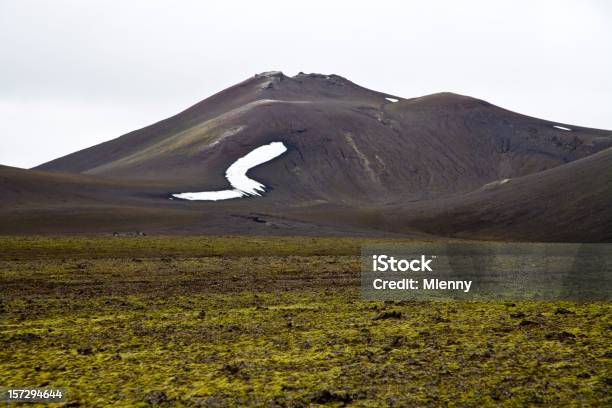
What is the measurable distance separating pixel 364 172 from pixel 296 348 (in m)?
142

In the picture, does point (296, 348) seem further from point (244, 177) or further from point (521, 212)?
point (244, 177)

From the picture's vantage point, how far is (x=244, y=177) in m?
134

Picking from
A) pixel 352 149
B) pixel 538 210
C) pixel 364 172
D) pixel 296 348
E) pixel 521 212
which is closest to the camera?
pixel 296 348

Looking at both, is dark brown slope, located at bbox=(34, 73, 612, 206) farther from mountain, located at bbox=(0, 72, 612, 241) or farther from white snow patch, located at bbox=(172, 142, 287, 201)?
white snow patch, located at bbox=(172, 142, 287, 201)

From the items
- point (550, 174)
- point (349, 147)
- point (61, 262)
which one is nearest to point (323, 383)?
point (61, 262)

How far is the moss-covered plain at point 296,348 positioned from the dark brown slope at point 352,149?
336 ft

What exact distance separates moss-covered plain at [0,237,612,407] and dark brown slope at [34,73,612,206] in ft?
336

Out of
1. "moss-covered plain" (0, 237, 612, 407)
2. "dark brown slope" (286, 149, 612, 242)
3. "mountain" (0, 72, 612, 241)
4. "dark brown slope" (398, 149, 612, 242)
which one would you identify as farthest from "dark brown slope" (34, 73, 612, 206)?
"moss-covered plain" (0, 237, 612, 407)

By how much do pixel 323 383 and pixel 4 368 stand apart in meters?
5.63

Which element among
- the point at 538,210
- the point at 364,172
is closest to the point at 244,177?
the point at 364,172

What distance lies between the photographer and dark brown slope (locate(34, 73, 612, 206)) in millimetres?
143500

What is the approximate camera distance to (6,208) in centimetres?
8519

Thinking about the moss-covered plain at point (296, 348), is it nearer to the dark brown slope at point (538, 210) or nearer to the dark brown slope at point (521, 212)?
the dark brown slope at point (521, 212)

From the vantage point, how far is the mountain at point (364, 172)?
8731 centimetres
